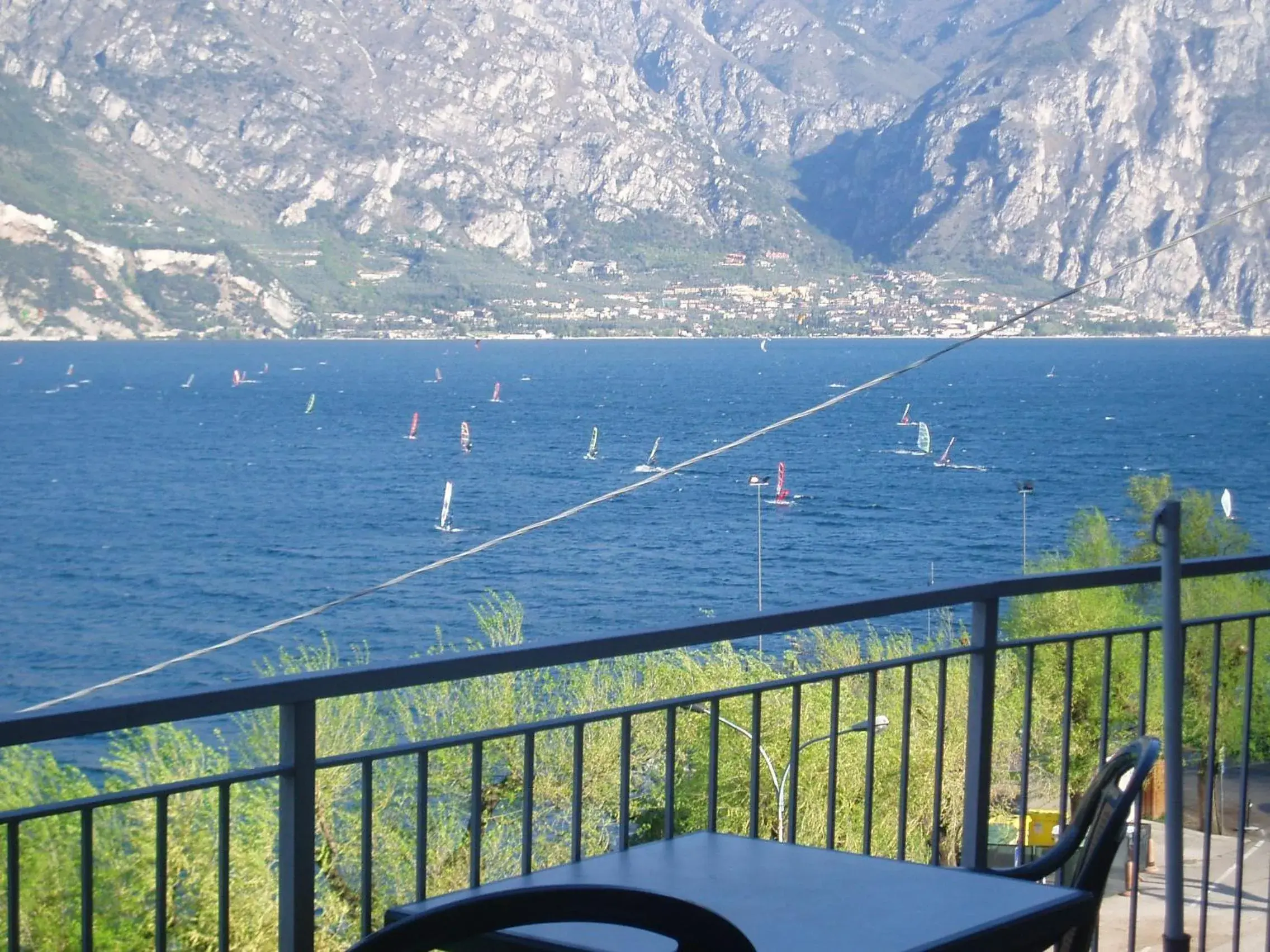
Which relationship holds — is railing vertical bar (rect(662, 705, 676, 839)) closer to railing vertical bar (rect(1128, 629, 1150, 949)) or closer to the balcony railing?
the balcony railing

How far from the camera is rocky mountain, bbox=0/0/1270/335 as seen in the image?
516 feet

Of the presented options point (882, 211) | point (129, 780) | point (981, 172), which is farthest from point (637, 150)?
point (129, 780)

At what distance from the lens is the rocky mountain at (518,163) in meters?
157

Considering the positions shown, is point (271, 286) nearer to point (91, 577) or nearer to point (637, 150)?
point (637, 150)

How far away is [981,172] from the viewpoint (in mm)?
174125

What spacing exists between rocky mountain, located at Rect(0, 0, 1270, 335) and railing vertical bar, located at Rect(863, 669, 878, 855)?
149 meters

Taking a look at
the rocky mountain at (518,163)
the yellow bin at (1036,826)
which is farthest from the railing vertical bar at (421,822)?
the rocky mountain at (518,163)

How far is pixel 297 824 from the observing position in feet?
6.99

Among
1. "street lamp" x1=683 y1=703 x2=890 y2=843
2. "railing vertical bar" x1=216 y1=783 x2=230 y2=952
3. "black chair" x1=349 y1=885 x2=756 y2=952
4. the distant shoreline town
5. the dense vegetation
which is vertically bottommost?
the dense vegetation

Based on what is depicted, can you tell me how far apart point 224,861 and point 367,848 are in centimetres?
21

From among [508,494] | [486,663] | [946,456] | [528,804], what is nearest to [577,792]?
[528,804]

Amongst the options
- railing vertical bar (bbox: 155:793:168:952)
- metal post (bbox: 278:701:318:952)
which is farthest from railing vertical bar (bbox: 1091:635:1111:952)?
railing vertical bar (bbox: 155:793:168:952)

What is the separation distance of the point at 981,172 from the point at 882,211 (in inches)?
575

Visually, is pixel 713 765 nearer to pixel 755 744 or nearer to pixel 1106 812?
pixel 755 744
